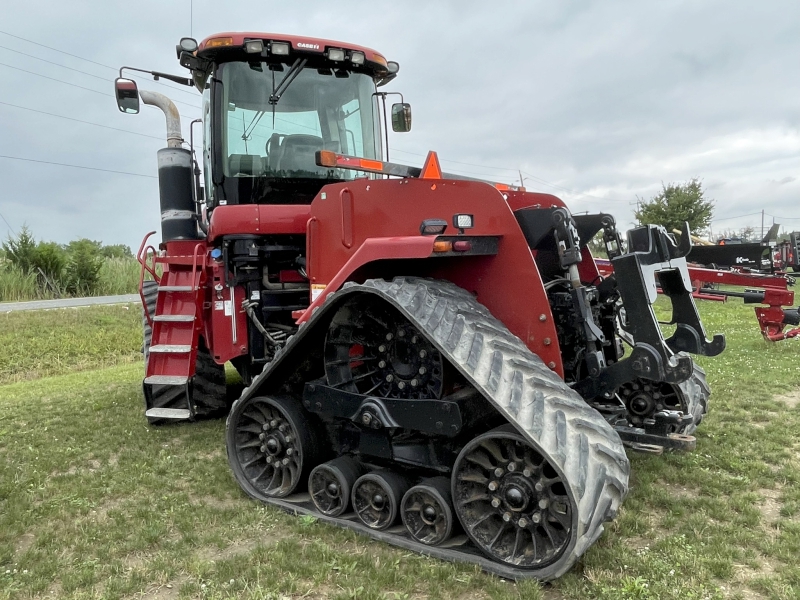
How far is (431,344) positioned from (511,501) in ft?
2.86

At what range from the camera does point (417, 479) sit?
12.0 feet

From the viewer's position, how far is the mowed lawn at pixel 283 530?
9.92ft

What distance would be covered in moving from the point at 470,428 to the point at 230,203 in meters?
3.07

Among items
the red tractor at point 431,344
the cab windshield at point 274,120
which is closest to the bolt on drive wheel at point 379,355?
the red tractor at point 431,344

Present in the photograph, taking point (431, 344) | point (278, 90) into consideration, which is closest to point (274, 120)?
point (278, 90)

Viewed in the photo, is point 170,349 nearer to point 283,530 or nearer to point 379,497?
point 283,530

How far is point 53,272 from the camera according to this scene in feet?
67.3

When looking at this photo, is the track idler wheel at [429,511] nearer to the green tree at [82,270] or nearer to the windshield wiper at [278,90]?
the windshield wiper at [278,90]

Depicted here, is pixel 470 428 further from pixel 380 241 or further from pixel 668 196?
pixel 668 196

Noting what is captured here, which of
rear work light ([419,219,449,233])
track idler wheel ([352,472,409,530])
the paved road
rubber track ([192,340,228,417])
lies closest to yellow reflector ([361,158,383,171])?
rear work light ([419,219,449,233])

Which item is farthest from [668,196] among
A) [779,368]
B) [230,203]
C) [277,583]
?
[277,583]

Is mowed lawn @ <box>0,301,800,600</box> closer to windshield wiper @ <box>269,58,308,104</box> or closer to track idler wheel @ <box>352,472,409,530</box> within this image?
track idler wheel @ <box>352,472,409,530</box>

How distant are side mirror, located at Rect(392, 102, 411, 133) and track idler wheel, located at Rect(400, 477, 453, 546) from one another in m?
3.72

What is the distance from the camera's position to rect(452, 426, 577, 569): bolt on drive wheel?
297cm
